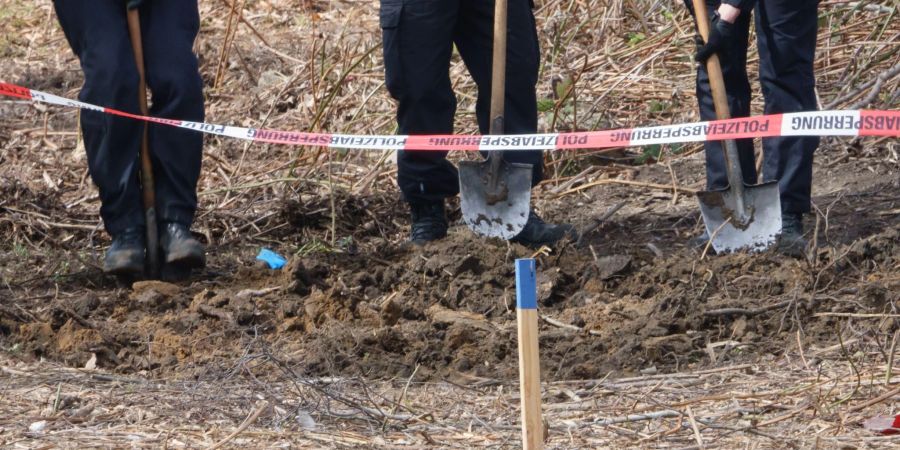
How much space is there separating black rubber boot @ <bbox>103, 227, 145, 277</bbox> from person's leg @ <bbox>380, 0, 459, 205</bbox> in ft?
3.72

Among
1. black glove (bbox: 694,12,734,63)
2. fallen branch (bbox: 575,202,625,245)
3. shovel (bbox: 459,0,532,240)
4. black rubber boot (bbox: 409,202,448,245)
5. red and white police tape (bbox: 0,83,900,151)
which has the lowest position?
fallen branch (bbox: 575,202,625,245)

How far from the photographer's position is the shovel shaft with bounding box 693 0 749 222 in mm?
4902

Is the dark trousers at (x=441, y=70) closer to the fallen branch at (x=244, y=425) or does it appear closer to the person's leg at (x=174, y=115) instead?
the person's leg at (x=174, y=115)

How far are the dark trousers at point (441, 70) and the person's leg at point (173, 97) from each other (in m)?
0.80

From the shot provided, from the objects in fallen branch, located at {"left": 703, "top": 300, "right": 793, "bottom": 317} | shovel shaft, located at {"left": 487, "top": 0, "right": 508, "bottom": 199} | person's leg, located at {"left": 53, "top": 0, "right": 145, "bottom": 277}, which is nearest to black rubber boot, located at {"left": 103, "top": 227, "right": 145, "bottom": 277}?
person's leg, located at {"left": 53, "top": 0, "right": 145, "bottom": 277}

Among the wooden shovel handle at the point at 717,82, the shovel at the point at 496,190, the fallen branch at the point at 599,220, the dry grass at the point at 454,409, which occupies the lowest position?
the dry grass at the point at 454,409

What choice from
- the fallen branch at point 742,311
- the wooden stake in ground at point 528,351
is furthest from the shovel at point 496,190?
the wooden stake in ground at point 528,351

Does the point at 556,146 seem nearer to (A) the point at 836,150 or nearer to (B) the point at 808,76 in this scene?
(B) the point at 808,76

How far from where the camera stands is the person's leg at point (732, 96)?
5.04 meters

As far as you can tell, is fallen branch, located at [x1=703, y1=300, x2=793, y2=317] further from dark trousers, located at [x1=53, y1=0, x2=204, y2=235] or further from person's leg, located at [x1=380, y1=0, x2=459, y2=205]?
dark trousers, located at [x1=53, y1=0, x2=204, y2=235]

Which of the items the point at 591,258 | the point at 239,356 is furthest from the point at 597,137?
the point at 239,356

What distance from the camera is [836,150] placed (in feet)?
21.7

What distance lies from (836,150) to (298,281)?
10.8ft

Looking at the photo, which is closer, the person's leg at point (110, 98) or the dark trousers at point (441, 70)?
the person's leg at point (110, 98)
